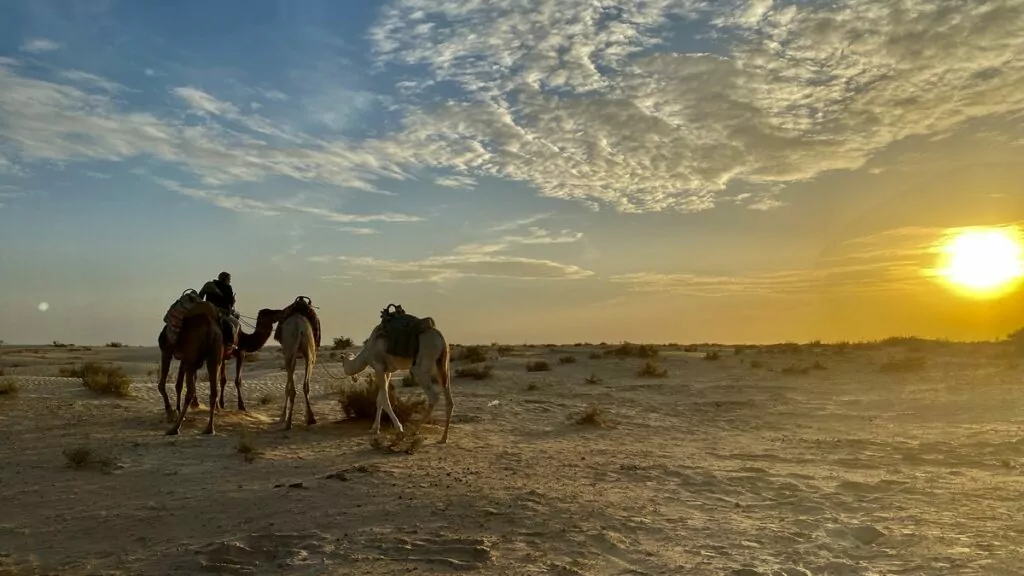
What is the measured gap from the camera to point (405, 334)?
13.1 metres

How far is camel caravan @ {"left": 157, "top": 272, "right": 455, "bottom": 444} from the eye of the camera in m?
12.7

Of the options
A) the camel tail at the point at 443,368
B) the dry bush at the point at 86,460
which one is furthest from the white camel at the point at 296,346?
the dry bush at the point at 86,460

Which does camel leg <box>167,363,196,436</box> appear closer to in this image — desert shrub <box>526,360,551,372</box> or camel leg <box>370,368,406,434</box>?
camel leg <box>370,368,406,434</box>

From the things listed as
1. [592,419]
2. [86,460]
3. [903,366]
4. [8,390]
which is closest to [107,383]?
Result: [8,390]

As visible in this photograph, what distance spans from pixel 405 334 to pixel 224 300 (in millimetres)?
3960

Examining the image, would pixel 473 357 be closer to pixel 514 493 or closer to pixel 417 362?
pixel 417 362

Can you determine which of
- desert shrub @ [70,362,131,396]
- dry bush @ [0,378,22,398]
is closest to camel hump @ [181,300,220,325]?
desert shrub @ [70,362,131,396]

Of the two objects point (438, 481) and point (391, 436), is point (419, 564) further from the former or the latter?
point (391, 436)

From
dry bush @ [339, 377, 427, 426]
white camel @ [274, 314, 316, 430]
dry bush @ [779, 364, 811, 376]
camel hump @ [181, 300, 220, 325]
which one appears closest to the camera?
camel hump @ [181, 300, 220, 325]

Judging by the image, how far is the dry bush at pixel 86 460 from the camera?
9922mm

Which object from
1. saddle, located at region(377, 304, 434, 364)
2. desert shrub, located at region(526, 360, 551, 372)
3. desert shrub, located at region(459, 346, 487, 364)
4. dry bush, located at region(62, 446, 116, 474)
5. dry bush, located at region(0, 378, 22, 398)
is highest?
saddle, located at region(377, 304, 434, 364)

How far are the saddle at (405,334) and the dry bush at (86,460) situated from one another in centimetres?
468

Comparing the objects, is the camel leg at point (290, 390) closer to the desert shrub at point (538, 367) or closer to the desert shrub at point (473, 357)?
the desert shrub at point (538, 367)

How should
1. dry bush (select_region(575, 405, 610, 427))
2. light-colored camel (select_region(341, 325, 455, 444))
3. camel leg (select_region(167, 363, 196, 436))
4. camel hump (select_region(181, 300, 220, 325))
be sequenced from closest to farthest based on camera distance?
camel leg (select_region(167, 363, 196, 436)) → camel hump (select_region(181, 300, 220, 325)) → light-colored camel (select_region(341, 325, 455, 444)) → dry bush (select_region(575, 405, 610, 427))
